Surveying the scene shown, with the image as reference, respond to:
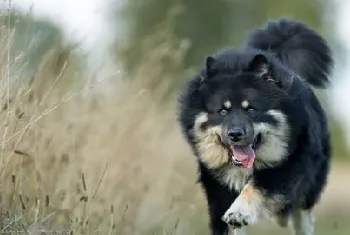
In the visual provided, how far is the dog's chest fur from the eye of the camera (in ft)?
24.3

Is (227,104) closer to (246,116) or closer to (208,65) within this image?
(246,116)

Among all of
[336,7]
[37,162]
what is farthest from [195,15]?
[37,162]

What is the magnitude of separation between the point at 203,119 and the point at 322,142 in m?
1.34

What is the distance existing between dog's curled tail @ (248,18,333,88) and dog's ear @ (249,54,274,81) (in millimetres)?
1121

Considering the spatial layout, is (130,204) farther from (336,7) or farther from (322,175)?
(336,7)

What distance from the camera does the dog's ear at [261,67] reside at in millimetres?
7258

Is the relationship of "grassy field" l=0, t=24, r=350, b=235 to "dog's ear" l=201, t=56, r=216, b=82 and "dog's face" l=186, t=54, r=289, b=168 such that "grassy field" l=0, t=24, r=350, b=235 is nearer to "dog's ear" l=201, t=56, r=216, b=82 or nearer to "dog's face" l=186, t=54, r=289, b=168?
"dog's ear" l=201, t=56, r=216, b=82

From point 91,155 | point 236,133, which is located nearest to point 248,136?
point 236,133

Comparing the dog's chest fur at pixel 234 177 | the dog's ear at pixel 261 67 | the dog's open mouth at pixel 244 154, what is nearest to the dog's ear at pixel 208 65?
the dog's ear at pixel 261 67

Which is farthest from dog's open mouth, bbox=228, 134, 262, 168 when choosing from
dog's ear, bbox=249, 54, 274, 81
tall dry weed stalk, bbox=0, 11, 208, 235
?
tall dry weed stalk, bbox=0, 11, 208, 235

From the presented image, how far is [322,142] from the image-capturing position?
26.8ft

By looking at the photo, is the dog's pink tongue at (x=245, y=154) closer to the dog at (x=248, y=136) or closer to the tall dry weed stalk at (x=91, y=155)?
the dog at (x=248, y=136)

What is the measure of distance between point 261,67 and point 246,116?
16.7 inches

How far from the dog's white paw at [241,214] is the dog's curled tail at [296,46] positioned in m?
1.84
